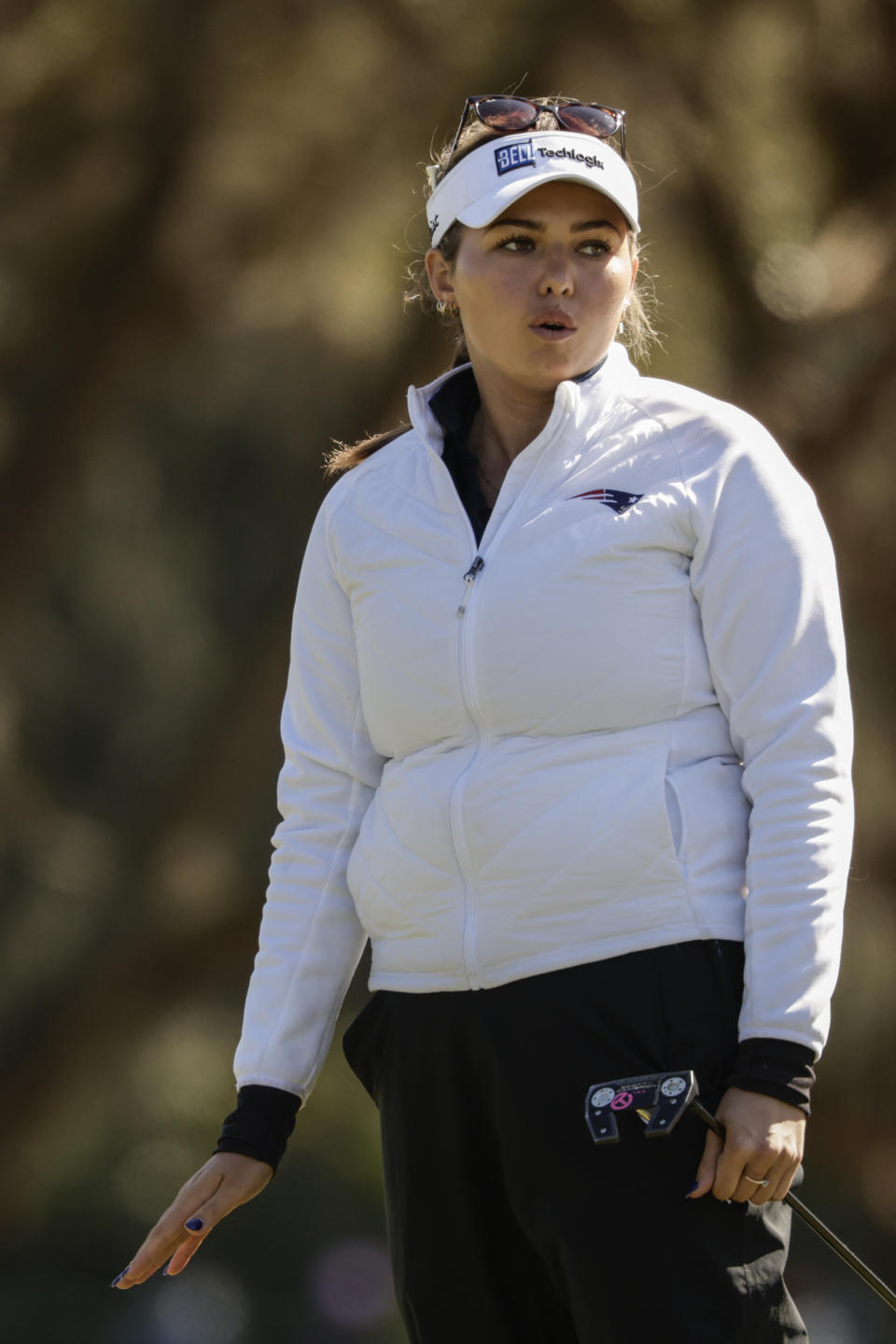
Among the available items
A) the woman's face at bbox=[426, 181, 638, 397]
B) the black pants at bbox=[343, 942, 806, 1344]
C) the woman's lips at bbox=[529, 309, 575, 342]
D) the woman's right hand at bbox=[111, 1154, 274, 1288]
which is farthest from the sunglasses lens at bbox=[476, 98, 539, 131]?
the woman's right hand at bbox=[111, 1154, 274, 1288]

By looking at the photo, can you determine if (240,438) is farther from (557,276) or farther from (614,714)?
Answer: (614,714)

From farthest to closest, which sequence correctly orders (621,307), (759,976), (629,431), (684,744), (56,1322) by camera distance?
(56,1322), (621,307), (629,431), (684,744), (759,976)

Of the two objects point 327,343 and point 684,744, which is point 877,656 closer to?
point 327,343

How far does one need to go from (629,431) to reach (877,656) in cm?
140

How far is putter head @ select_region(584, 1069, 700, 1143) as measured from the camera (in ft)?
4.30

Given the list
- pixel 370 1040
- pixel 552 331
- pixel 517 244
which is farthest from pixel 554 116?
pixel 370 1040

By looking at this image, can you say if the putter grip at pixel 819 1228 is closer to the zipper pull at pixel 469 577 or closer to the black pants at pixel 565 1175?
the black pants at pixel 565 1175

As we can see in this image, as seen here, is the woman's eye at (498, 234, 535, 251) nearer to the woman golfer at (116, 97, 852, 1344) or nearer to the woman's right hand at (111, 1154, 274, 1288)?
the woman golfer at (116, 97, 852, 1344)

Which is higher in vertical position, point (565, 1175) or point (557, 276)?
point (557, 276)

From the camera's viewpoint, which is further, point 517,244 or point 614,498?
point 517,244

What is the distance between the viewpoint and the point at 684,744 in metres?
1.47

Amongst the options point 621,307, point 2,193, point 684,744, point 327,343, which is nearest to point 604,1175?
point 684,744

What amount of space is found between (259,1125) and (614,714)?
0.55 m

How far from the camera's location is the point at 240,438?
2.92 m
